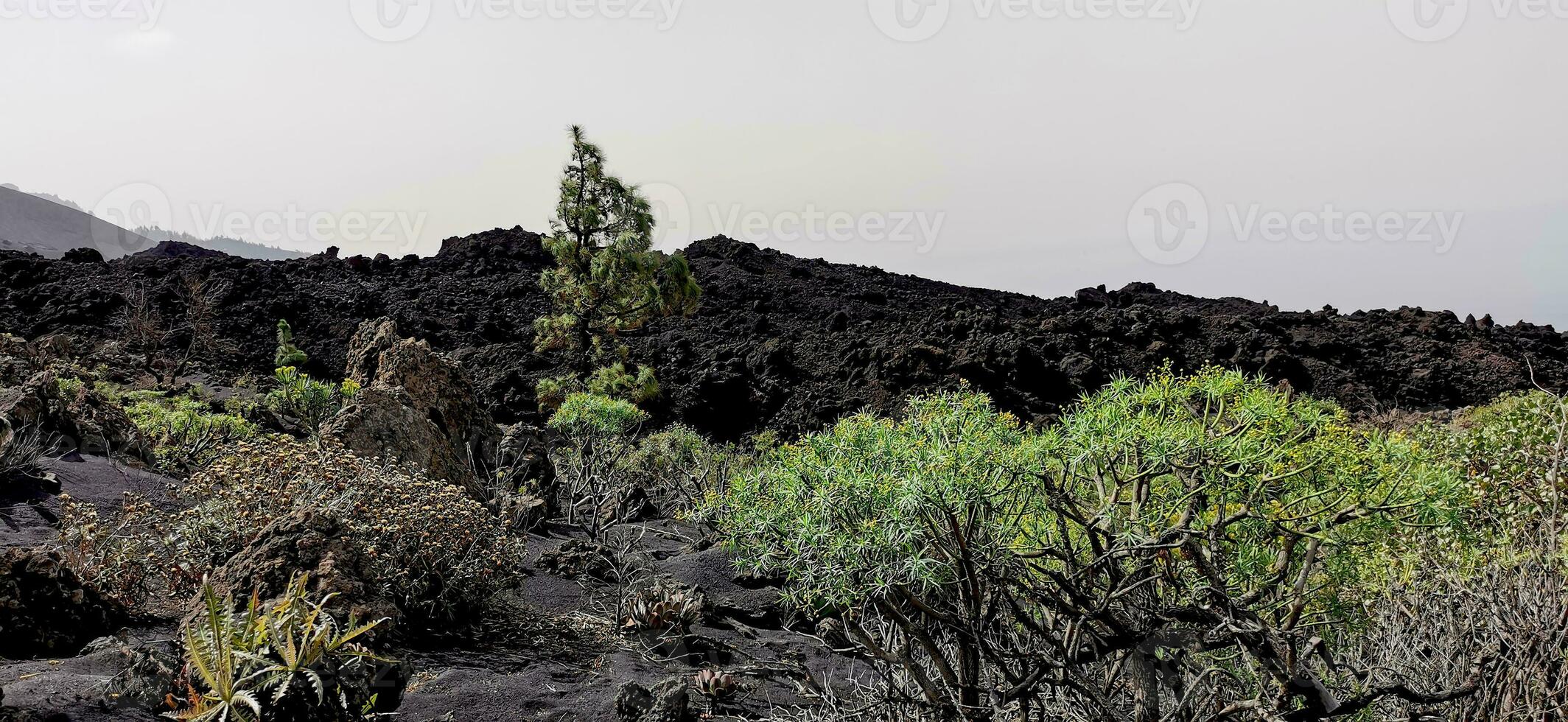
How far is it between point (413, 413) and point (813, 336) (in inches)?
542

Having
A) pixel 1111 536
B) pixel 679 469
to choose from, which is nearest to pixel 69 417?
pixel 679 469

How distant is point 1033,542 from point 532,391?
1679 centimetres

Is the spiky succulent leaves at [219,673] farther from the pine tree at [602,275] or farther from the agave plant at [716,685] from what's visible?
the pine tree at [602,275]

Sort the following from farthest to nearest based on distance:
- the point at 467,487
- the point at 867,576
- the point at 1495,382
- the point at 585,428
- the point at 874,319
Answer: the point at 874,319, the point at 1495,382, the point at 585,428, the point at 467,487, the point at 867,576

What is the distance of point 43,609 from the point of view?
161 inches

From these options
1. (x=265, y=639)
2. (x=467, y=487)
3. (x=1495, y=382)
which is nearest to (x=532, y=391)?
(x=467, y=487)

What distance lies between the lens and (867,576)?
9.04 ft

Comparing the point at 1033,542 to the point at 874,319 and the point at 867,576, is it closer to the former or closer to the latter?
the point at 867,576

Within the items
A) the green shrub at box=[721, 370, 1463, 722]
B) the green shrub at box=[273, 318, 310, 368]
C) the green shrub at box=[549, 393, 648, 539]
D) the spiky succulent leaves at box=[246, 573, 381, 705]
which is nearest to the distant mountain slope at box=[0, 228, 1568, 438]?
the green shrub at box=[273, 318, 310, 368]

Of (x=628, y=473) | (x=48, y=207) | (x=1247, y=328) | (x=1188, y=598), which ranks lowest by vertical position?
(x=628, y=473)

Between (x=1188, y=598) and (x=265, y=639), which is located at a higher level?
(x=1188, y=598)

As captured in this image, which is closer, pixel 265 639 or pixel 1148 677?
pixel 1148 677

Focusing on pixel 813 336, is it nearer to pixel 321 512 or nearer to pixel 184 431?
pixel 184 431

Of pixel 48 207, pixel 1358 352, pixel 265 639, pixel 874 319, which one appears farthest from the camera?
pixel 48 207
